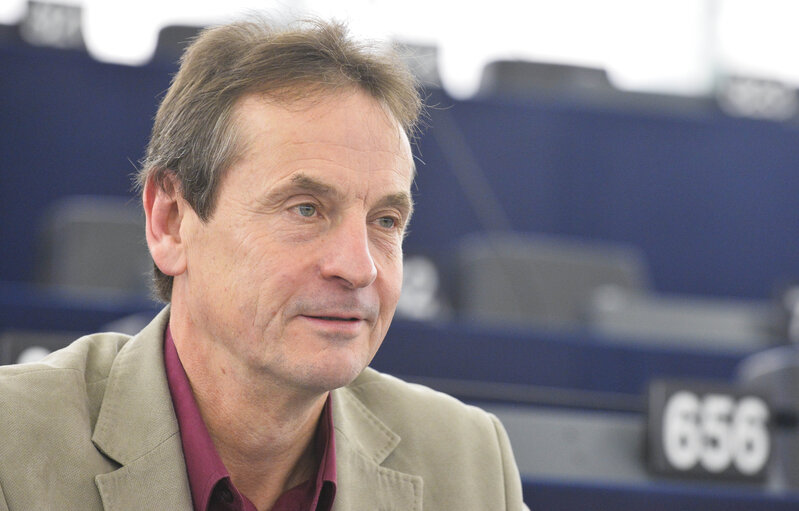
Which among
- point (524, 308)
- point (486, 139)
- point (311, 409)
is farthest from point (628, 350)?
point (311, 409)

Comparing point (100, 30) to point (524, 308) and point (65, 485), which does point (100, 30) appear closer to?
point (524, 308)

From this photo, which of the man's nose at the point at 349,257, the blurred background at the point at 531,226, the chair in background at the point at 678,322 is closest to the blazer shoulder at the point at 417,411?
the man's nose at the point at 349,257

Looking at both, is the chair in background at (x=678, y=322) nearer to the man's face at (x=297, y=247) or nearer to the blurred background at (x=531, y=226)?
the blurred background at (x=531, y=226)

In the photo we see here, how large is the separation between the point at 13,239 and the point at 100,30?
5.80 feet

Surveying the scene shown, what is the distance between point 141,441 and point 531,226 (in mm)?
3895

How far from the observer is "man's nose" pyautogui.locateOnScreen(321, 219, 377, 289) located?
1446 millimetres

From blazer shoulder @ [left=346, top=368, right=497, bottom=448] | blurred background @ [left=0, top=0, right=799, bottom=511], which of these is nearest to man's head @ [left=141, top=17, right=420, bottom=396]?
blazer shoulder @ [left=346, top=368, right=497, bottom=448]

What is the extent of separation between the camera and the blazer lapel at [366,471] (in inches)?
64.3

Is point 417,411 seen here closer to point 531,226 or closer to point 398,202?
point 398,202

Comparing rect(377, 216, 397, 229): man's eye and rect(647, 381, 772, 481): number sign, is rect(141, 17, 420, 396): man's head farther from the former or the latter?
rect(647, 381, 772, 481): number sign

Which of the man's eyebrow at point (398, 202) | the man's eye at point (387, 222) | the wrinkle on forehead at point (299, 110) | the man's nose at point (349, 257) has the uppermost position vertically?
the wrinkle on forehead at point (299, 110)

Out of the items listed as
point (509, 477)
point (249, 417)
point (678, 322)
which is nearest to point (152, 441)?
point (249, 417)

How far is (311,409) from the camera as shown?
63.1 inches

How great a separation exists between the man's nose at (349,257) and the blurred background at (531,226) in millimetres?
1187
